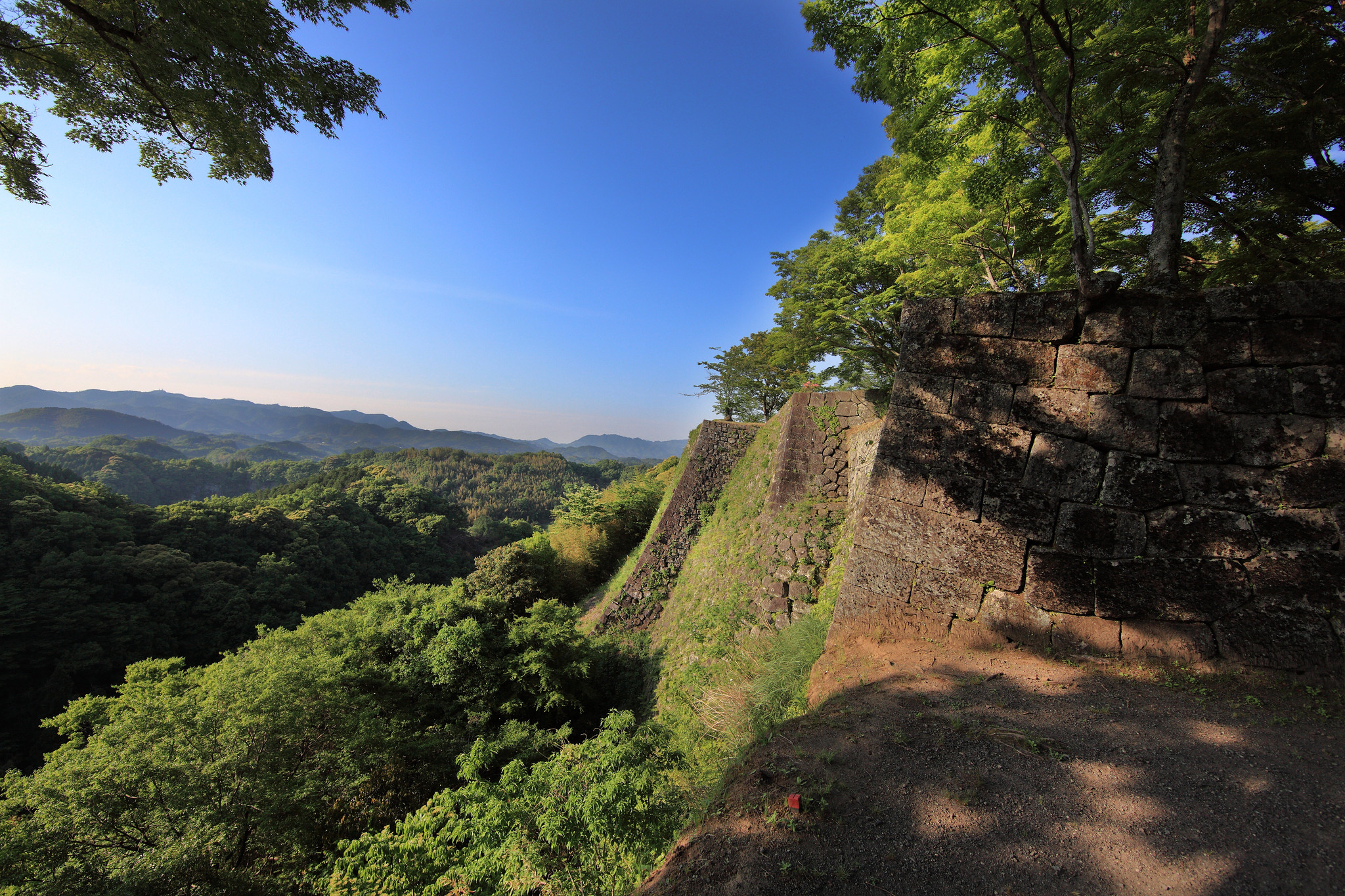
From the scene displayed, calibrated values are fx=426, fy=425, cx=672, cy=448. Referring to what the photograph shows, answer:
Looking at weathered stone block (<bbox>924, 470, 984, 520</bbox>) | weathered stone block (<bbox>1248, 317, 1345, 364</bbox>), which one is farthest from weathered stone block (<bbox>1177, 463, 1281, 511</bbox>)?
weathered stone block (<bbox>924, 470, 984, 520</bbox>)

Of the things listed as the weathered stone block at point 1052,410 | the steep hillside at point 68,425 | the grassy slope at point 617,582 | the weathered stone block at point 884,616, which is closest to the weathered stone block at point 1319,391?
the weathered stone block at point 1052,410

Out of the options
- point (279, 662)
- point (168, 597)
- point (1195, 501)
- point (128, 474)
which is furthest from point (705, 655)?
point (128, 474)

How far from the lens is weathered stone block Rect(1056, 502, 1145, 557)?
3.34 meters

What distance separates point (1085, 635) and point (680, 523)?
9.26 m

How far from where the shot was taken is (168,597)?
72.7 feet

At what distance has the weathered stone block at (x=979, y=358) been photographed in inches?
146

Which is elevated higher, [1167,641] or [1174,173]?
[1174,173]

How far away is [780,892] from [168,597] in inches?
1340

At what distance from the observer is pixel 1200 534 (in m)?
3.21

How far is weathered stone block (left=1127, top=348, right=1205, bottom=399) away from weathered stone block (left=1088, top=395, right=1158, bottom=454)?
0.32 feet

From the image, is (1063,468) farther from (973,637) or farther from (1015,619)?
(973,637)

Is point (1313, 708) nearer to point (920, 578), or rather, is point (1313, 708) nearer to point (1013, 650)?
point (1013, 650)

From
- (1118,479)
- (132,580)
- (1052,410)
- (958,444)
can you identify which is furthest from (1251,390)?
(132,580)

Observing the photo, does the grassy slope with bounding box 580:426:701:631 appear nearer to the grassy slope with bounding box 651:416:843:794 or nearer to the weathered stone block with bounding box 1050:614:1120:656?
the grassy slope with bounding box 651:416:843:794
